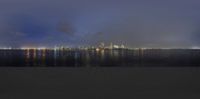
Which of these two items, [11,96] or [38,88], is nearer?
[11,96]

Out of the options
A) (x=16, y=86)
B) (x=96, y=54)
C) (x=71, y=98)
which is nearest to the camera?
(x=71, y=98)

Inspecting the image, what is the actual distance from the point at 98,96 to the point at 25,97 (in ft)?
9.80

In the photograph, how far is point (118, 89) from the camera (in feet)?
72.6

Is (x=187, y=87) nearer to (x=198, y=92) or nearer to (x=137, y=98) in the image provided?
(x=198, y=92)

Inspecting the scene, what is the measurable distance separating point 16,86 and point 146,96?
766cm

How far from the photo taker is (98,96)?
755 inches

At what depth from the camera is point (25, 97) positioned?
62.2ft

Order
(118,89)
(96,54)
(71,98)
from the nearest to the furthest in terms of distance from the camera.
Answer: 1. (71,98)
2. (118,89)
3. (96,54)

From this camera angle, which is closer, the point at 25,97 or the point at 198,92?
the point at 25,97

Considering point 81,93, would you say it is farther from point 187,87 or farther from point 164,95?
point 187,87

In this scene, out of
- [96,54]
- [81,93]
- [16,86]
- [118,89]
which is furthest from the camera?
[96,54]

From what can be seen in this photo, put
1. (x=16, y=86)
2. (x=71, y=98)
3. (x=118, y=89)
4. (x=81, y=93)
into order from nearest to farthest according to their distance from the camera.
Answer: (x=71, y=98) < (x=81, y=93) < (x=118, y=89) < (x=16, y=86)

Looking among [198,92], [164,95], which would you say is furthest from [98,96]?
[198,92]

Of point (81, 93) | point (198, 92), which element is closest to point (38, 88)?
point (81, 93)
